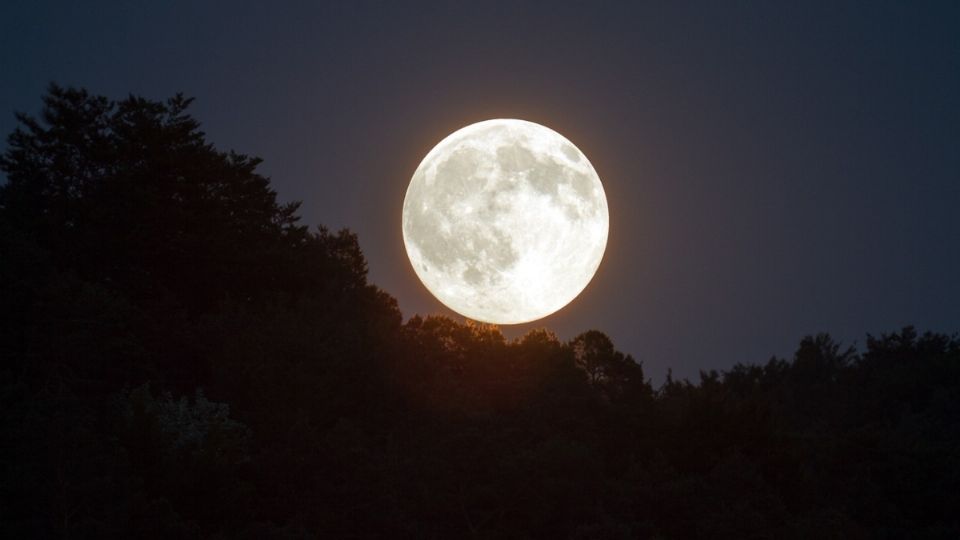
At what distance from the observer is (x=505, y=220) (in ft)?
119

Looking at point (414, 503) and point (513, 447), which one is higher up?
point (513, 447)

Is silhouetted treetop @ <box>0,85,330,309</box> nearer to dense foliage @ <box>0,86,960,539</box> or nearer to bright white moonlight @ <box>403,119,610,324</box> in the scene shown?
dense foliage @ <box>0,86,960,539</box>

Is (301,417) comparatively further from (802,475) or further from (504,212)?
(802,475)

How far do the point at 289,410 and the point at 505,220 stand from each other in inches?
389

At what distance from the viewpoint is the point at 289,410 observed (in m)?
31.2

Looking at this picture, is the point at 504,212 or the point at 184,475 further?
the point at 504,212

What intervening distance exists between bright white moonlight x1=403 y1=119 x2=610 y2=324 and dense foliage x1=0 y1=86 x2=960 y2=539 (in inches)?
130

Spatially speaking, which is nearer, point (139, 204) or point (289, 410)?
point (289, 410)

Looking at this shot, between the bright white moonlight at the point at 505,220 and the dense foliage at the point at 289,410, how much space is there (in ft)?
10.8

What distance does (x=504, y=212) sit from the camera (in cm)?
3609

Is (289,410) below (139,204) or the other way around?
below

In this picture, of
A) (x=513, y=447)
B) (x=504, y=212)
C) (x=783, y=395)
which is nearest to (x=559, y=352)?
(x=504, y=212)

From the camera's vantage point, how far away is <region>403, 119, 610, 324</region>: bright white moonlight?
36469mm

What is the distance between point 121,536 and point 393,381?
572 inches
